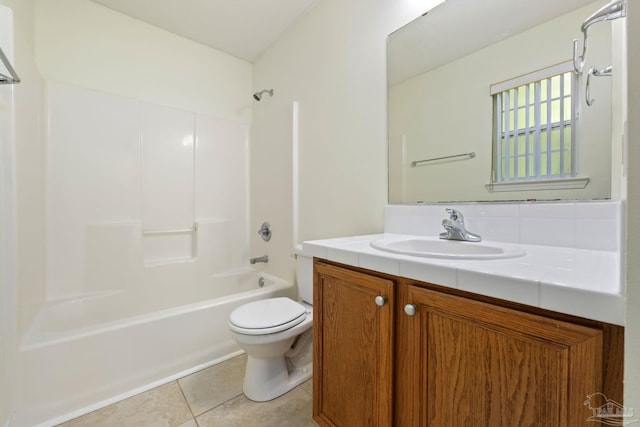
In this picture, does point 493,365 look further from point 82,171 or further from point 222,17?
point 222,17

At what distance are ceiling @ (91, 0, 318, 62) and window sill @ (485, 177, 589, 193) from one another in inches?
A: 67.0

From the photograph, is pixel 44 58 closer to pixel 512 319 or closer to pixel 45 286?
pixel 45 286

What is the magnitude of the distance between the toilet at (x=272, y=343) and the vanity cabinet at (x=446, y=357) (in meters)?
0.33

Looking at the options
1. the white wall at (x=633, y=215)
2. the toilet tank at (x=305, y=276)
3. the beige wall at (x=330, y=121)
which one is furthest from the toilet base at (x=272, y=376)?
the white wall at (x=633, y=215)

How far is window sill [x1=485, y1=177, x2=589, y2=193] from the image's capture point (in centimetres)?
90

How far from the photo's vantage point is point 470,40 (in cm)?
118

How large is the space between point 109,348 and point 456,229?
179 cm

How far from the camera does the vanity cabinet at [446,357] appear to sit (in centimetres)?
48

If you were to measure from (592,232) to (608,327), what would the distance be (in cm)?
57

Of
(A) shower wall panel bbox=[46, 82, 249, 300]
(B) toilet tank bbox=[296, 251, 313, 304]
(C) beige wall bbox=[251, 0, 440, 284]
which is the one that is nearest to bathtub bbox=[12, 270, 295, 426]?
(A) shower wall panel bbox=[46, 82, 249, 300]

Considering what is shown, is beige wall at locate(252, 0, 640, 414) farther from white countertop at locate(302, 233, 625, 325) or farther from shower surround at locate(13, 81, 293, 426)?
white countertop at locate(302, 233, 625, 325)

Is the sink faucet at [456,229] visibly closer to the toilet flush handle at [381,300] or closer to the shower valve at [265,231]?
the toilet flush handle at [381,300]

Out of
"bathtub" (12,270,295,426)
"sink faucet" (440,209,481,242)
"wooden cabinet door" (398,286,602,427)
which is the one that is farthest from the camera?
"bathtub" (12,270,295,426)

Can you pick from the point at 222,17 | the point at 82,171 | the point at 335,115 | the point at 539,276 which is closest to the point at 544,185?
the point at 539,276
